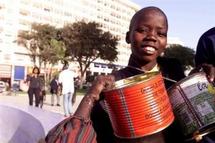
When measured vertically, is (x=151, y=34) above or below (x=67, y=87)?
above

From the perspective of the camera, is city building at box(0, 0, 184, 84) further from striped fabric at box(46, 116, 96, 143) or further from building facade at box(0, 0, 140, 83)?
striped fabric at box(46, 116, 96, 143)

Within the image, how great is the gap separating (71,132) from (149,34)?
529mm

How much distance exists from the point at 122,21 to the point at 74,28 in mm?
65489

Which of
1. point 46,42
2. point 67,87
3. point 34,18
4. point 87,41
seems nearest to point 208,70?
point 67,87

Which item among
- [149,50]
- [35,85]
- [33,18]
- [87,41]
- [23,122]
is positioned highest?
[33,18]

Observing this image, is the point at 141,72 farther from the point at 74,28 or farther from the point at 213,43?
the point at 74,28

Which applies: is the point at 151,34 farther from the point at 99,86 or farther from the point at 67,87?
the point at 67,87

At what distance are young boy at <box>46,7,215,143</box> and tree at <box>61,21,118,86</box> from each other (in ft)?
170

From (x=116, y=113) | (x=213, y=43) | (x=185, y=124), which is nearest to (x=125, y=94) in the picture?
(x=116, y=113)

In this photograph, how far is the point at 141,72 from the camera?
69.5 inches

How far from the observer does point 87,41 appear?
54719 millimetres

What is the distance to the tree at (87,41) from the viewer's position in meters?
54.3

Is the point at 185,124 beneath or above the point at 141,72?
beneath

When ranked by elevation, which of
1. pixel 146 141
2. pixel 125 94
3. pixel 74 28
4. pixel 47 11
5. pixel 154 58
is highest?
pixel 47 11
